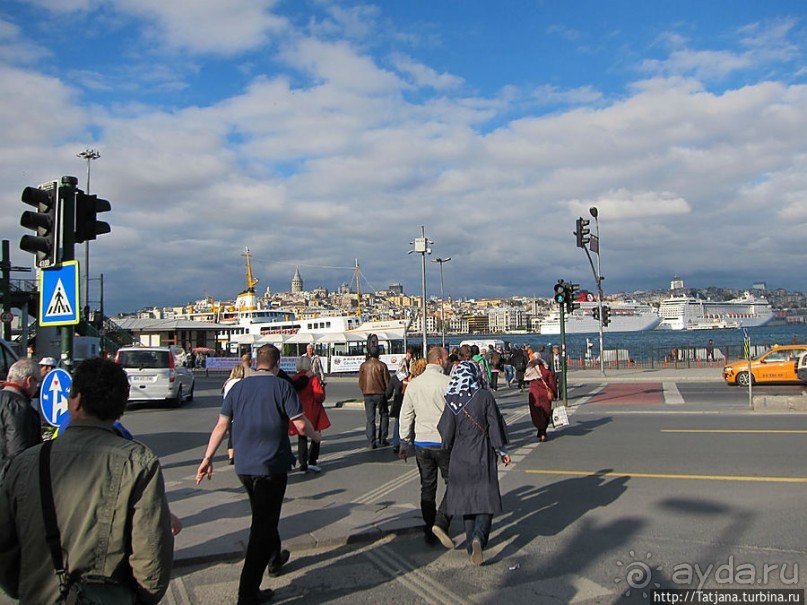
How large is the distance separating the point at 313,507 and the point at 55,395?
2.94 m

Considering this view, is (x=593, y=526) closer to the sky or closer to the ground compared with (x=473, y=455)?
closer to the ground

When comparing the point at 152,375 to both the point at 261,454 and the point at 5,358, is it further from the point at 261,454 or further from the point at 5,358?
the point at 261,454

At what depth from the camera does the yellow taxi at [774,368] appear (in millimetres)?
21016

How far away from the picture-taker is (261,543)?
15.1 ft

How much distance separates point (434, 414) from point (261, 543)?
2143mm

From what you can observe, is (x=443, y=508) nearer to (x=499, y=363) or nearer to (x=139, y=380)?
(x=139, y=380)

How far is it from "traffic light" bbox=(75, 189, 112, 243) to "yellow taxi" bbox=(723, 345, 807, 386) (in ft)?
68.0

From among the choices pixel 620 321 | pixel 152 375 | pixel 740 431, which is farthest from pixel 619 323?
pixel 740 431

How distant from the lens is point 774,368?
21.2 metres

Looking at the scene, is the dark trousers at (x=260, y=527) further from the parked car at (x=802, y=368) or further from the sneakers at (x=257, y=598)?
the parked car at (x=802, y=368)

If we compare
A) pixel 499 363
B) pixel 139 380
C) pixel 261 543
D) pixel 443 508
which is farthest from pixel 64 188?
pixel 499 363

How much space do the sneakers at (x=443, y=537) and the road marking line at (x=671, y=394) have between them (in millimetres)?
13075

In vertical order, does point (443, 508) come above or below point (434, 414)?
below

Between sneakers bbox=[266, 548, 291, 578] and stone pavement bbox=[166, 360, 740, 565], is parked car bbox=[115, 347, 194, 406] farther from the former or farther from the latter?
sneakers bbox=[266, 548, 291, 578]
